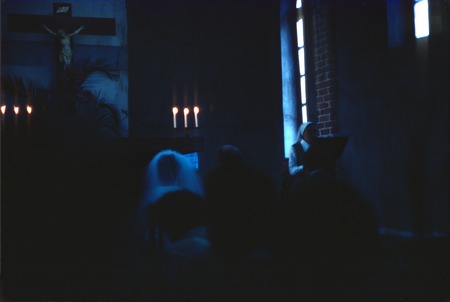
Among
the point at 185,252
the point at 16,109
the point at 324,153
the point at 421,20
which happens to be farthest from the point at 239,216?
the point at 421,20

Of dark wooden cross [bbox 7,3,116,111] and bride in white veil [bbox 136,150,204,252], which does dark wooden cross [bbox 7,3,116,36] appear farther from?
bride in white veil [bbox 136,150,204,252]

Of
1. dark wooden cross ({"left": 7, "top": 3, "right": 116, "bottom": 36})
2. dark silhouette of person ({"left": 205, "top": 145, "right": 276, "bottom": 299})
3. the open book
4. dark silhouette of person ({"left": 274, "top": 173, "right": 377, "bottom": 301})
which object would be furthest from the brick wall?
dark wooden cross ({"left": 7, "top": 3, "right": 116, "bottom": 36})

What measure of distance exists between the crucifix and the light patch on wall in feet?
6.75

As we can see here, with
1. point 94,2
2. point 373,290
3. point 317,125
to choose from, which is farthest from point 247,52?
point 373,290

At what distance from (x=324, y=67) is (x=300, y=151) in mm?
759

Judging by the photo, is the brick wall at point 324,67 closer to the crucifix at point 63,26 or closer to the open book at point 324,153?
the open book at point 324,153

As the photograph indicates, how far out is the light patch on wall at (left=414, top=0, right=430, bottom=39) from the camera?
2988 mm

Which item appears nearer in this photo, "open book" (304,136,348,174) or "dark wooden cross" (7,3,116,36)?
"dark wooden cross" (7,3,116,36)

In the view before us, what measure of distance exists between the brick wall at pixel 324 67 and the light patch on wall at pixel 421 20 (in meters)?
0.57

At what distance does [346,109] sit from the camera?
125 inches

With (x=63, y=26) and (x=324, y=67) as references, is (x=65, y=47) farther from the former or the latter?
(x=324, y=67)

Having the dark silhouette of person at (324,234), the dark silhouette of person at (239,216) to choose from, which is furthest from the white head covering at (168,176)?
the dark silhouette of person at (324,234)

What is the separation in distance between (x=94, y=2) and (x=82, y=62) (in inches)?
15.8

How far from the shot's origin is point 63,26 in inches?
98.1
